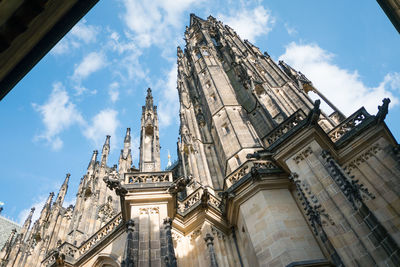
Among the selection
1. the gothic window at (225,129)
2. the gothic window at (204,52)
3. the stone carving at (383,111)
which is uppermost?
the gothic window at (204,52)

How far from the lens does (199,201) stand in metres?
12.9

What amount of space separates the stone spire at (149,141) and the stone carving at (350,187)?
6.26 metres

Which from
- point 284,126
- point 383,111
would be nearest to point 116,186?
point 284,126

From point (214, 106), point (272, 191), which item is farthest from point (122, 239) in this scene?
point (214, 106)

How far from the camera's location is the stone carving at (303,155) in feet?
33.4

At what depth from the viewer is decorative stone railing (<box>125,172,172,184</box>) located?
1111 cm

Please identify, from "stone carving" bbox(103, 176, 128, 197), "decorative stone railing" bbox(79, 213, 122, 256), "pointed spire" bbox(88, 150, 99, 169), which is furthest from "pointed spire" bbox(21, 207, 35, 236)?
"stone carving" bbox(103, 176, 128, 197)

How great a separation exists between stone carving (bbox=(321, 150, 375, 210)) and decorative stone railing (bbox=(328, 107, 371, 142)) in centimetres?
338

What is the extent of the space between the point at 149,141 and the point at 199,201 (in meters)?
3.37

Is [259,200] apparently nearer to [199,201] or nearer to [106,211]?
[199,201]

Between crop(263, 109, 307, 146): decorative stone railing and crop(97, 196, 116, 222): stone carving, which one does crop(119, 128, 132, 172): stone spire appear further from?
crop(263, 109, 307, 146): decorative stone railing

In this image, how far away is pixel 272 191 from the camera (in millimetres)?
11289

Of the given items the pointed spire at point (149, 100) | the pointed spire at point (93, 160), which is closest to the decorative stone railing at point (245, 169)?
the pointed spire at point (149, 100)

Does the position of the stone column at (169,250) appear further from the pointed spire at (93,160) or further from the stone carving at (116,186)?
the pointed spire at (93,160)
